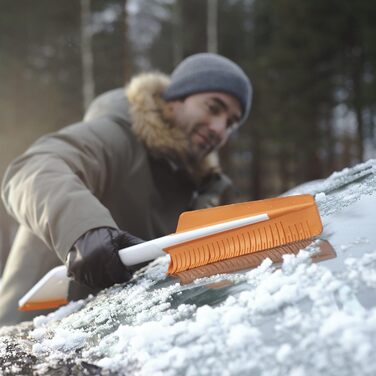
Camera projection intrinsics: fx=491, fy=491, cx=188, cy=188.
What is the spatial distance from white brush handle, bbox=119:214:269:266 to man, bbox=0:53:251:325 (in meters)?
0.04

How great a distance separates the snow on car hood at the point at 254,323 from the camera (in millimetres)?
721

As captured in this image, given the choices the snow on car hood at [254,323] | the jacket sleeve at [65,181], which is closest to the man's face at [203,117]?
the jacket sleeve at [65,181]

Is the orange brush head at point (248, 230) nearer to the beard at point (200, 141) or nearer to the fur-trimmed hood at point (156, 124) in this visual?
the fur-trimmed hood at point (156, 124)

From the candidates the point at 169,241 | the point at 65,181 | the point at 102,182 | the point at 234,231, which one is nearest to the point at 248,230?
the point at 234,231

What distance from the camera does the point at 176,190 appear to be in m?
2.74

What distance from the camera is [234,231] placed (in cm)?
121

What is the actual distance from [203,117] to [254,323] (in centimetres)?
206

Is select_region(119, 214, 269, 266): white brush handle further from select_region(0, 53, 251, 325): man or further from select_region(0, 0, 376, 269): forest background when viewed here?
select_region(0, 0, 376, 269): forest background

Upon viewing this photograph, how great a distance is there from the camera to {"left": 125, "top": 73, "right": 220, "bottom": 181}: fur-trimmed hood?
8.30 feet

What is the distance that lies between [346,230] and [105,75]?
49.0 ft

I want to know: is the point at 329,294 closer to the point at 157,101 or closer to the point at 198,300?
the point at 198,300

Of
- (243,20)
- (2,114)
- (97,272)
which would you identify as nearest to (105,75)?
(2,114)

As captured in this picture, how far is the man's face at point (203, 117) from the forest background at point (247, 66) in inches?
359

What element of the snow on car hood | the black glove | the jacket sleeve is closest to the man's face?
the jacket sleeve
